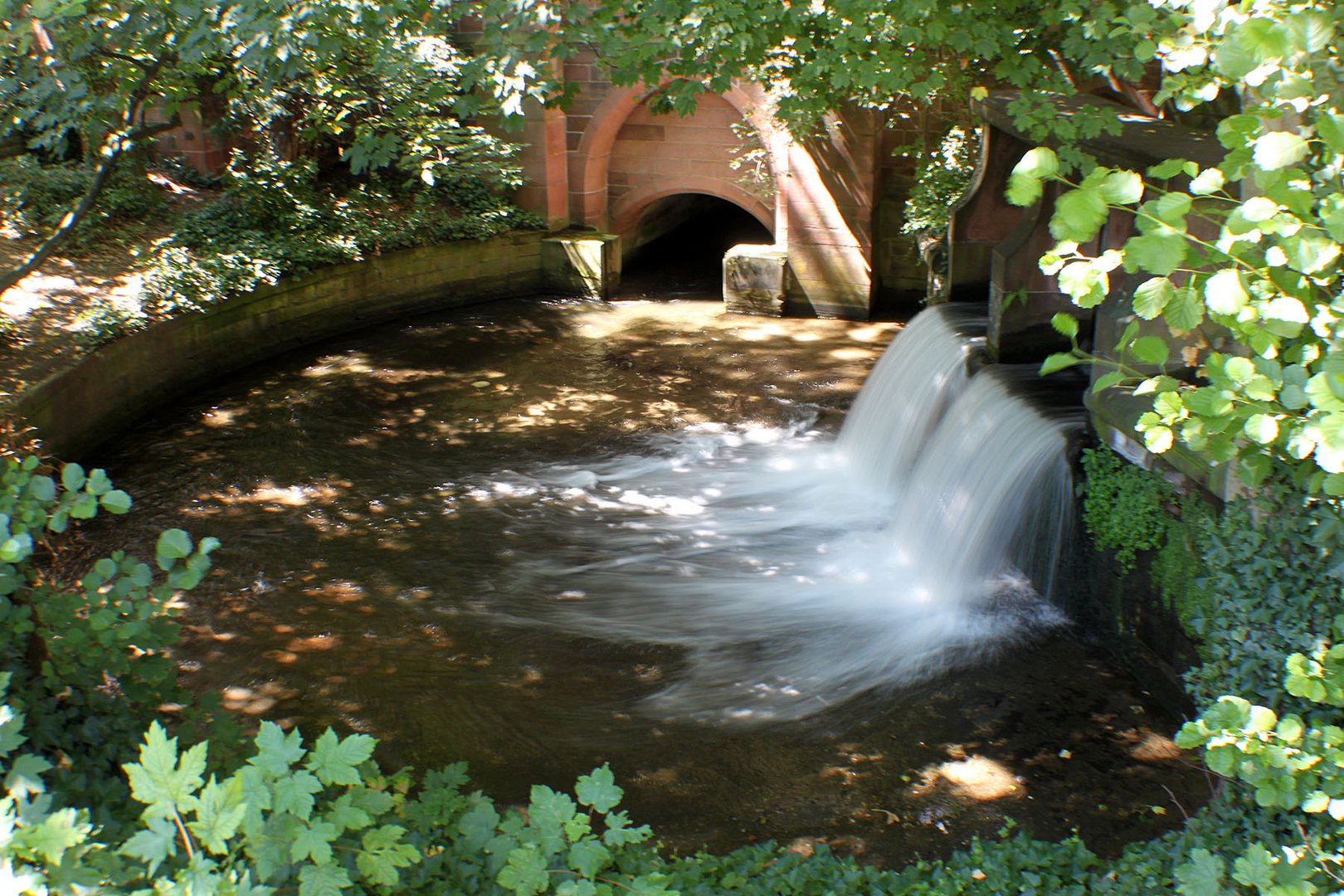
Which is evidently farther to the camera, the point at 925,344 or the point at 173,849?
the point at 925,344

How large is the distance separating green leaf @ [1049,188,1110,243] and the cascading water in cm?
336

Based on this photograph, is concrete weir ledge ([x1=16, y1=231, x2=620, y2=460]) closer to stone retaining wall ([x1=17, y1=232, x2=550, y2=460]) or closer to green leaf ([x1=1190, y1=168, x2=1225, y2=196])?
stone retaining wall ([x1=17, y1=232, x2=550, y2=460])

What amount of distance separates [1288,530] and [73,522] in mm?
6708

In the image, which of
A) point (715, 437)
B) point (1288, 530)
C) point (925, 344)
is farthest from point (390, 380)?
point (1288, 530)

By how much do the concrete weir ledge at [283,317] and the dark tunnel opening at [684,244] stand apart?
1.00 m

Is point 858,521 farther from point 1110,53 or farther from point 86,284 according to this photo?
point 86,284

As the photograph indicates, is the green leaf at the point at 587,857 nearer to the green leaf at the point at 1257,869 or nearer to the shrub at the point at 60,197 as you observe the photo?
the green leaf at the point at 1257,869

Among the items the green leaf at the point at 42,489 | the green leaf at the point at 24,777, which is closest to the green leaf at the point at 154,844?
the green leaf at the point at 24,777

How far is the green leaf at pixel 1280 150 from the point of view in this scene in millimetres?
2430

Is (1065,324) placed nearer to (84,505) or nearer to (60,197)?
(84,505)

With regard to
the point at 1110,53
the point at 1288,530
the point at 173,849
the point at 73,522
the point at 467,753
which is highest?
the point at 1110,53

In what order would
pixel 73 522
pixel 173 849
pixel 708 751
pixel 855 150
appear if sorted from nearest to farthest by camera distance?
1. pixel 173 849
2. pixel 708 751
3. pixel 73 522
4. pixel 855 150

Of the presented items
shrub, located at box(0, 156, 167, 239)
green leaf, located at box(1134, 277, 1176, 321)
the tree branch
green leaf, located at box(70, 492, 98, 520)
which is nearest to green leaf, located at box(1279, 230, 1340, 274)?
green leaf, located at box(1134, 277, 1176, 321)

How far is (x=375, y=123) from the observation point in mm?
12469
